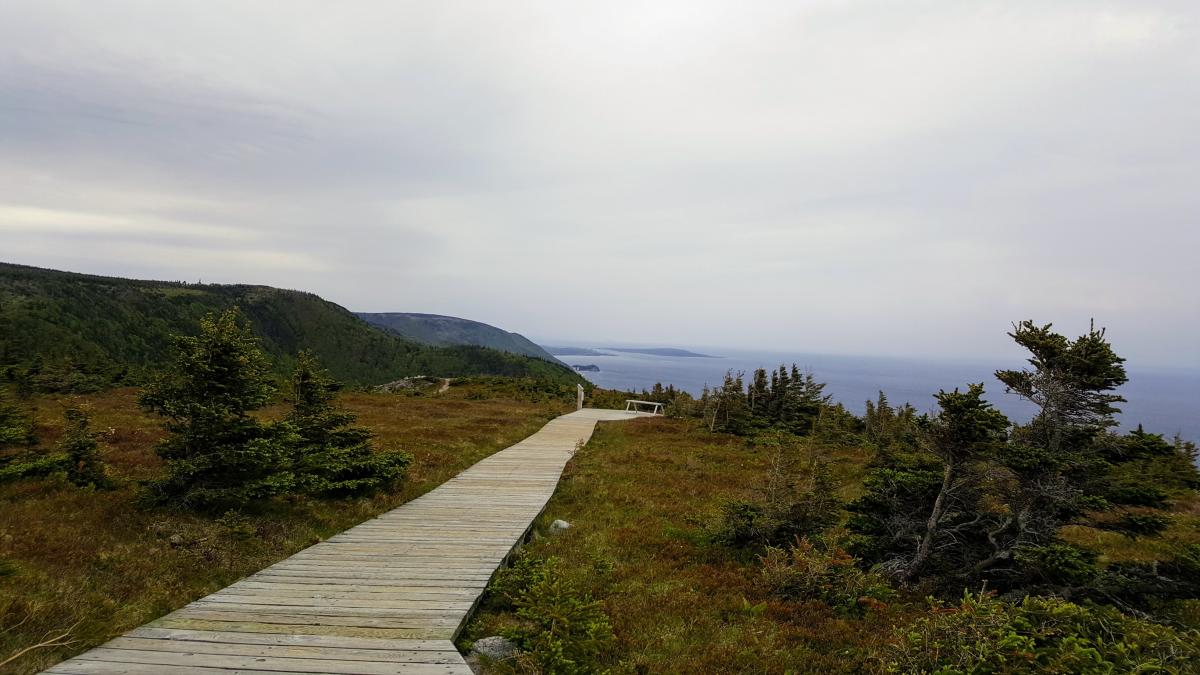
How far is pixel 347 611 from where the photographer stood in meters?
6.54

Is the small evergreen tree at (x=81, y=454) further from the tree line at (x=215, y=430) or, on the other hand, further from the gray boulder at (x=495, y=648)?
the gray boulder at (x=495, y=648)

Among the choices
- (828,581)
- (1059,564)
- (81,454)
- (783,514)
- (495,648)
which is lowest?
(495,648)

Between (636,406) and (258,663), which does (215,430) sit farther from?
(636,406)

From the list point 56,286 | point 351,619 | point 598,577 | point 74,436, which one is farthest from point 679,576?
point 56,286

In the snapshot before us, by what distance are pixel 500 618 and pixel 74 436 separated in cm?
1146

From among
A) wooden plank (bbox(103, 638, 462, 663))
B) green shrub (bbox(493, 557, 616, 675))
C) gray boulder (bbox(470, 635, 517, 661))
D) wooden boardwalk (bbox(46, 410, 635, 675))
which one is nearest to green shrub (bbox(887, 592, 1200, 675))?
green shrub (bbox(493, 557, 616, 675))

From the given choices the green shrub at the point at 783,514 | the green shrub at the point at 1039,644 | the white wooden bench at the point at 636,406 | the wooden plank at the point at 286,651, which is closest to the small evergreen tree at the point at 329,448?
the wooden plank at the point at 286,651

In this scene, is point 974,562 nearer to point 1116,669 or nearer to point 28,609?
point 1116,669

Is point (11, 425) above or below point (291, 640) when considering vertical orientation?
above

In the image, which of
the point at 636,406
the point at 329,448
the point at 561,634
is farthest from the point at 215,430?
the point at 636,406

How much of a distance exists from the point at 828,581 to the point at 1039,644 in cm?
343

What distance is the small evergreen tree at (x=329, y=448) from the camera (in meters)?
11.7

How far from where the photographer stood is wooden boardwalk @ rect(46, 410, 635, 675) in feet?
17.4

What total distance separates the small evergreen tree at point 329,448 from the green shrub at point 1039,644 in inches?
442
